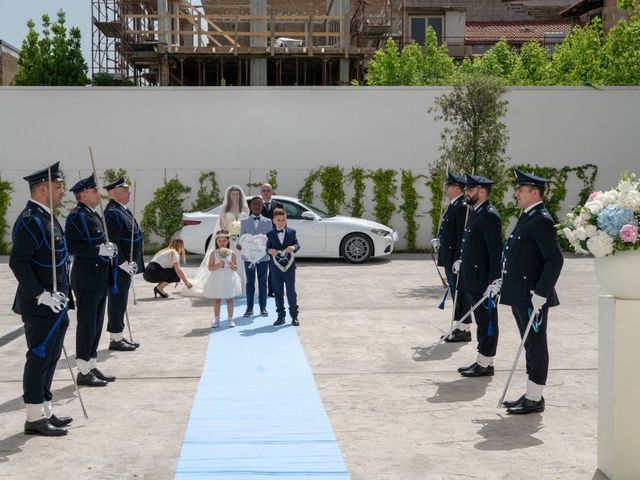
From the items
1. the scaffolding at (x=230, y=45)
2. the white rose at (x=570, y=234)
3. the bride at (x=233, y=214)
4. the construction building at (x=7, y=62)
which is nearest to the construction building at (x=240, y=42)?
the scaffolding at (x=230, y=45)

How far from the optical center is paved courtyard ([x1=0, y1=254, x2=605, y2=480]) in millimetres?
6250

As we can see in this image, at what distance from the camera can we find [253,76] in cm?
3416

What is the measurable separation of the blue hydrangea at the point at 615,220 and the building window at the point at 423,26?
5298cm

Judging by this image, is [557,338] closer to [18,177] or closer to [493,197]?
[493,197]

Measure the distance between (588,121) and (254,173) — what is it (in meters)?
8.81

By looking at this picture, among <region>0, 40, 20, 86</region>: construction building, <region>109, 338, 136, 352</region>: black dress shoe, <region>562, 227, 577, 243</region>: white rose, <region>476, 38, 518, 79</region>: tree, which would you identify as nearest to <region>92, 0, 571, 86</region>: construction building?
<region>476, 38, 518, 79</region>: tree

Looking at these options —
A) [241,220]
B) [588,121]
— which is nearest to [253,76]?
[588,121]

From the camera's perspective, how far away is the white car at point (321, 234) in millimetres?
19672

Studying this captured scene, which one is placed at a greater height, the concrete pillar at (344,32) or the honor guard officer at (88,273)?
the concrete pillar at (344,32)

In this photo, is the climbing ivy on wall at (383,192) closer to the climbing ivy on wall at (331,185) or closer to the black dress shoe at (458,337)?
the climbing ivy on wall at (331,185)

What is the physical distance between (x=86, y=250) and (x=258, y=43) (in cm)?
2724

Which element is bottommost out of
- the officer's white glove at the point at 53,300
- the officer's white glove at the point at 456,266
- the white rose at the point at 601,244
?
the officer's white glove at the point at 456,266

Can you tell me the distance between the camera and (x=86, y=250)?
8.71 m

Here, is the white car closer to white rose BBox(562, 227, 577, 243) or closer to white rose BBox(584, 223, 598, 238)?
white rose BBox(562, 227, 577, 243)
